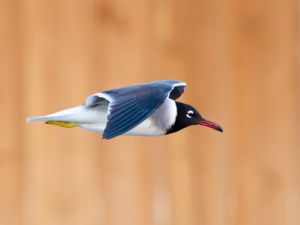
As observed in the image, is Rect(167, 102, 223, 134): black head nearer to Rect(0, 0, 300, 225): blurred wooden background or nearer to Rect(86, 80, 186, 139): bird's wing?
Rect(86, 80, 186, 139): bird's wing

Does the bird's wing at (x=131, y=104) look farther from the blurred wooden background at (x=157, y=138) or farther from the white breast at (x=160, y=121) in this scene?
the blurred wooden background at (x=157, y=138)

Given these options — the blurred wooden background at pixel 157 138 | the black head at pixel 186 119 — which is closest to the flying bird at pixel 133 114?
the black head at pixel 186 119

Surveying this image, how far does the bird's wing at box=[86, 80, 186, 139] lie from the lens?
1.45ft

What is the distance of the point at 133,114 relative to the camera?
47 cm

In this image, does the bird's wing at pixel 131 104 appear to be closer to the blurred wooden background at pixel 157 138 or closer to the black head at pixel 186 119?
the black head at pixel 186 119

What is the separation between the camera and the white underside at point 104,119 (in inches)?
18.5

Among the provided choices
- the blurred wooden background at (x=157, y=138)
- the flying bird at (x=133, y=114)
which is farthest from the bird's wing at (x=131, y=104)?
the blurred wooden background at (x=157, y=138)

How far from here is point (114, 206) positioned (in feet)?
4.58

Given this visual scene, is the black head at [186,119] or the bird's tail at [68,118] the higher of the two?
the bird's tail at [68,118]

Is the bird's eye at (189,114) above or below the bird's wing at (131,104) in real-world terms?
below

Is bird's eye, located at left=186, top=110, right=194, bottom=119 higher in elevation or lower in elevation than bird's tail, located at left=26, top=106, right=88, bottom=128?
lower

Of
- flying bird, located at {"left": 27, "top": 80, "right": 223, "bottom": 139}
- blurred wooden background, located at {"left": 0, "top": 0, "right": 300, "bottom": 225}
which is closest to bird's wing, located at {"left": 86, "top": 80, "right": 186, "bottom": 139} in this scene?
flying bird, located at {"left": 27, "top": 80, "right": 223, "bottom": 139}

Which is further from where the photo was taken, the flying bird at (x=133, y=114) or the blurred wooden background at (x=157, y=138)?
the blurred wooden background at (x=157, y=138)

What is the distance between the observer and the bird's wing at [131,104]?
0.44 m
